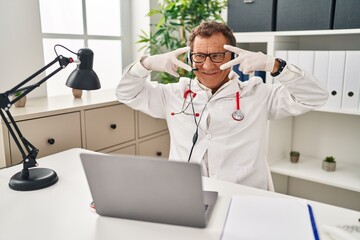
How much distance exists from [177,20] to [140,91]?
46.2 inches

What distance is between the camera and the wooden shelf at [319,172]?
2.00m

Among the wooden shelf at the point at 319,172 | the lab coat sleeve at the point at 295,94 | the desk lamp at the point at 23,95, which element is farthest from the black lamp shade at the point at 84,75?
the wooden shelf at the point at 319,172

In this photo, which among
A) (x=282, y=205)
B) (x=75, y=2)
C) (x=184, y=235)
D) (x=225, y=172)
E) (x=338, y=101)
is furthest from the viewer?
(x=75, y=2)

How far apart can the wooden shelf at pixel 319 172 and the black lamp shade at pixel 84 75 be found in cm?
142

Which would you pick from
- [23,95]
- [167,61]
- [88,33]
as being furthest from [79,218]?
[88,33]

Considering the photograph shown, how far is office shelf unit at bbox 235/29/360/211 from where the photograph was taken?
212 cm

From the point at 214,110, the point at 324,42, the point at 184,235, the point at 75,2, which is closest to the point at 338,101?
the point at 324,42

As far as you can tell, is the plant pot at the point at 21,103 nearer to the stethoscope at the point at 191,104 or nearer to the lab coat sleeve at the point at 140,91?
the lab coat sleeve at the point at 140,91

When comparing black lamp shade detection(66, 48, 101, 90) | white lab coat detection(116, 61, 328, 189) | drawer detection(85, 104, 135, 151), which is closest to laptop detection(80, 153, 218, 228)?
black lamp shade detection(66, 48, 101, 90)

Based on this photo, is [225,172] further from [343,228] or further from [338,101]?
[338,101]

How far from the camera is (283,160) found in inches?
94.9

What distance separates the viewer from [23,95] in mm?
1241

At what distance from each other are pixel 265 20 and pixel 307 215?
4.89 feet

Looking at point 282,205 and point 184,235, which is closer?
point 184,235
